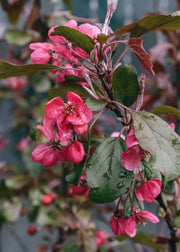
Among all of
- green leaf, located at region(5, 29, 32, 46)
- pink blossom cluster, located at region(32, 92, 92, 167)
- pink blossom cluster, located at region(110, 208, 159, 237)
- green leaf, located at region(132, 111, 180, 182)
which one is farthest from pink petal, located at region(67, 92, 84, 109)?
green leaf, located at region(5, 29, 32, 46)

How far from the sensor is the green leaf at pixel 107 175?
0.46 meters

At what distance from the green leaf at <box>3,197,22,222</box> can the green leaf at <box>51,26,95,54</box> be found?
1201 mm

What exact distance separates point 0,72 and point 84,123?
0.20 metres

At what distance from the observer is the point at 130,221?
508mm

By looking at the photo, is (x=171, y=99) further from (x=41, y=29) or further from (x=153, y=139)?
(x=153, y=139)

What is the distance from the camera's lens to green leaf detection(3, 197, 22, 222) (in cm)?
143

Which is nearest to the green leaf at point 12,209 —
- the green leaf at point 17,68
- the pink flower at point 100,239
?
the pink flower at point 100,239

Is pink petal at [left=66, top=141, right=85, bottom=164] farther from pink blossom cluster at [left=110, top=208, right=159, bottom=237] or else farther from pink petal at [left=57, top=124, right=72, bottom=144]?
pink blossom cluster at [left=110, top=208, right=159, bottom=237]

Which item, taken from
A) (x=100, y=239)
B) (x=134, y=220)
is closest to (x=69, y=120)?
(x=134, y=220)

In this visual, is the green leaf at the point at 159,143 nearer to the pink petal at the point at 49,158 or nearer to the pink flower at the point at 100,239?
the pink petal at the point at 49,158

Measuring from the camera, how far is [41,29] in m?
1.17

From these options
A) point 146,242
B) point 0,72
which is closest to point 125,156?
point 0,72

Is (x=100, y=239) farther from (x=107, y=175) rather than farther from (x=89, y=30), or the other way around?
(x=89, y=30)

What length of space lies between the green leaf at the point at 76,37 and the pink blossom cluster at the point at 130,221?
1.14 ft
